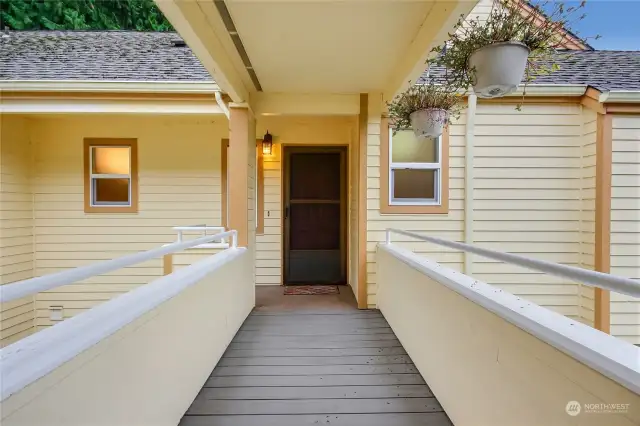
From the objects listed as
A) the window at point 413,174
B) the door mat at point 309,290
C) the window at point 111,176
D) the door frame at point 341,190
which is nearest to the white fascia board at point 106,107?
the window at point 111,176

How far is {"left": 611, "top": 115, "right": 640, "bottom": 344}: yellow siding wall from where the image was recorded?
3715 mm

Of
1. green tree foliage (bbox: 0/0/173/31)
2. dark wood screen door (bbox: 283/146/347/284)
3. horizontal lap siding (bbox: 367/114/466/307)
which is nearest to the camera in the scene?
horizontal lap siding (bbox: 367/114/466/307)

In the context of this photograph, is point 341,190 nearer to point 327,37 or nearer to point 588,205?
point 327,37

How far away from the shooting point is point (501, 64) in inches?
70.4

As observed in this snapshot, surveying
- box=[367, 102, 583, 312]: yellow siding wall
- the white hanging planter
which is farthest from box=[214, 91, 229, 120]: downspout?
box=[367, 102, 583, 312]: yellow siding wall

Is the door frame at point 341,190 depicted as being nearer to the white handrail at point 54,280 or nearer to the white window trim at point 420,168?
the white window trim at point 420,168

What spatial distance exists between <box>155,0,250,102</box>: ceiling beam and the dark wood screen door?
1.96m

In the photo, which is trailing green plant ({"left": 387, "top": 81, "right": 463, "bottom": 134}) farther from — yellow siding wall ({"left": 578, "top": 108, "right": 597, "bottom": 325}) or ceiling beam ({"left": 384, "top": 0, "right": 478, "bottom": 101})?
yellow siding wall ({"left": 578, "top": 108, "right": 597, "bottom": 325})

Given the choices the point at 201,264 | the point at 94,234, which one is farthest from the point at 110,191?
the point at 201,264

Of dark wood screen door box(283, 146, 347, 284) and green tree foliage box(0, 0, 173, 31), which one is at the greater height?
green tree foliage box(0, 0, 173, 31)

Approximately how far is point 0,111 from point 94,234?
1.73 metres

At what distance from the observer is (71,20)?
777cm

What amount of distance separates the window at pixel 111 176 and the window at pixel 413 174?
11.1ft

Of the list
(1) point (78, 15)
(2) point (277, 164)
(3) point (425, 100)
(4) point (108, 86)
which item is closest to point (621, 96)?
(3) point (425, 100)
